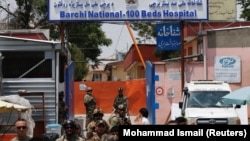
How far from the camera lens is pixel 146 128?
5.74m

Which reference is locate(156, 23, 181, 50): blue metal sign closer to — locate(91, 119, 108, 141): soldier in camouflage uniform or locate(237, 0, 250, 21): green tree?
locate(91, 119, 108, 141): soldier in camouflage uniform

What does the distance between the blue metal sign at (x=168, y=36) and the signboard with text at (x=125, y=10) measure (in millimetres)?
1469

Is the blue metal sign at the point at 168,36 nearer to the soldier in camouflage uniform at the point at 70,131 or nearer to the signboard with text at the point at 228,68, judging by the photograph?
the signboard with text at the point at 228,68

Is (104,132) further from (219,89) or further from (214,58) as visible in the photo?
(214,58)

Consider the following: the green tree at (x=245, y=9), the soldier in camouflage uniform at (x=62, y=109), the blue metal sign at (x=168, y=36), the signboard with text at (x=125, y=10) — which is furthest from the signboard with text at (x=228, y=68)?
the green tree at (x=245, y=9)

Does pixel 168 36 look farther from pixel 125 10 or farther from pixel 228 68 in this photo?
pixel 228 68

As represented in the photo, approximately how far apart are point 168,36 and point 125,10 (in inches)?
105

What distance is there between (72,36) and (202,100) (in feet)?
121

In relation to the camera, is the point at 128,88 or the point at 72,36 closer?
the point at 128,88

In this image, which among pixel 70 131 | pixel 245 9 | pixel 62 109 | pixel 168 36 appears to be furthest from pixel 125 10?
pixel 245 9

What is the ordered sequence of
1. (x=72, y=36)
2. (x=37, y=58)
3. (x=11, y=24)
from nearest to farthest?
(x=37, y=58) < (x=11, y=24) < (x=72, y=36)

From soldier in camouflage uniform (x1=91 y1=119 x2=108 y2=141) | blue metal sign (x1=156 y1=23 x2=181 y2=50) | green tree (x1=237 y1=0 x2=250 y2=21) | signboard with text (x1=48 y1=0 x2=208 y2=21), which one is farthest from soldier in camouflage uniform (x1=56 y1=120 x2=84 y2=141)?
green tree (x1=237 y1=0 x2=250 y2=21)

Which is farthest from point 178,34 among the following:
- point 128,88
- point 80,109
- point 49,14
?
point 80,109

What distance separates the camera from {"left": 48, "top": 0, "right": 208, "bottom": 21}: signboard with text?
23.4 m
